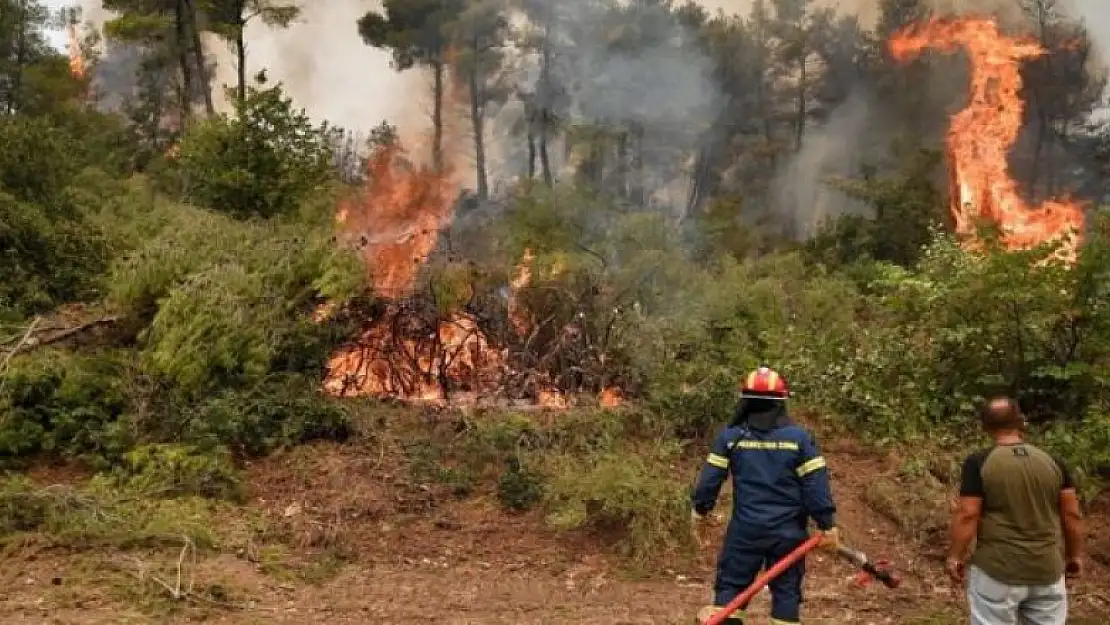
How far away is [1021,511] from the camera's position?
166 inches

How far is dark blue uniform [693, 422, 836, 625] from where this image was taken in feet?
15.8

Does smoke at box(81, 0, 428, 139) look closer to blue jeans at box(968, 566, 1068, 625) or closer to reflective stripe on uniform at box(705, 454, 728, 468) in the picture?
reflective stripe on uniform at box(705, 454, 728, 468)

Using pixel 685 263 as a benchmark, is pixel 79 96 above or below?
above

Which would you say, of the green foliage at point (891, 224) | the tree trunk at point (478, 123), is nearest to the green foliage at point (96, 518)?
the green foliage at point (891, 224)

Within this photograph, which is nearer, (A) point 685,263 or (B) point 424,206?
(A) point 685,263

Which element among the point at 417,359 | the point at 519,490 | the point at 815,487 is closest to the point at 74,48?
the point at 417,359

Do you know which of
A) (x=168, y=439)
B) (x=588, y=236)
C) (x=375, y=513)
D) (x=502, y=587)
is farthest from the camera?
(x=588, y=236)

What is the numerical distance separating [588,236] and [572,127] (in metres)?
16.3

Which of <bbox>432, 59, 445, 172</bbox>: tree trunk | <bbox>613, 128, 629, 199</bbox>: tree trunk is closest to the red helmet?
<bbox>432, 59, 445, 172</bbox>: tree trunk

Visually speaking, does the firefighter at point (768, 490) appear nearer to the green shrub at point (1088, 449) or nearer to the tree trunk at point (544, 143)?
the green shrub at point (1088, 449)

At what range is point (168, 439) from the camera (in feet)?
27.6

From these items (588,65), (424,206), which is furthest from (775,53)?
(424,206)

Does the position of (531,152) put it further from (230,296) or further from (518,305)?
(230,296)

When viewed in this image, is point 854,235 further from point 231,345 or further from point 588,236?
point 231,345
